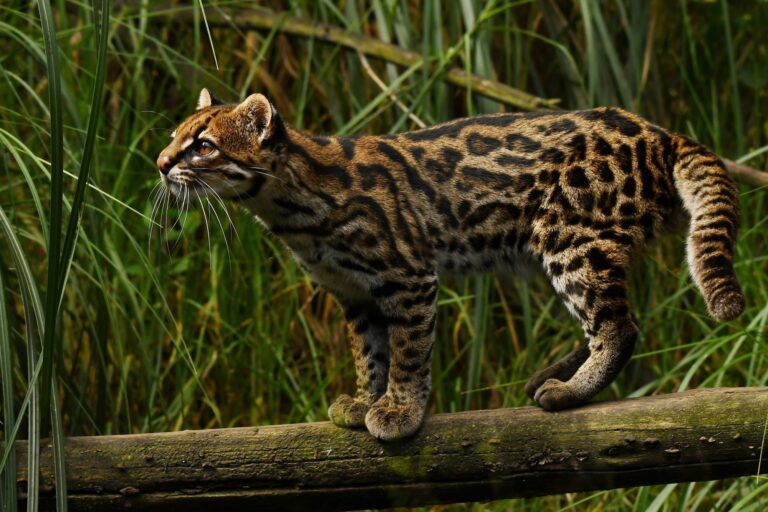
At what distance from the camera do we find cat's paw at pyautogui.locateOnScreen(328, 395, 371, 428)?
361 centimetres

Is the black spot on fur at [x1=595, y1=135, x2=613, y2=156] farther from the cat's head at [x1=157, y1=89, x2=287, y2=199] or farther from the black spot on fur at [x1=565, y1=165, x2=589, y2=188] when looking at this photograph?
the cat's head at [x1=157, y1=89, x2=287, y2=199]

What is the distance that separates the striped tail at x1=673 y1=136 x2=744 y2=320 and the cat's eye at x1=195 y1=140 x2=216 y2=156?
1.52 m

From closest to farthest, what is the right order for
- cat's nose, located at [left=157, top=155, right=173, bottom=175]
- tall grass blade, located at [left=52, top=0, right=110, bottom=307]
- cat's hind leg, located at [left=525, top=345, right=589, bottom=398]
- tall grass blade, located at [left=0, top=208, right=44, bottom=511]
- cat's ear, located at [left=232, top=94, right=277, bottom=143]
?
A: 1. tall grass blade, located at [left=52, top=0, right=110, bottom=307]
2. tall grass blade, located at [left=0, top=208, right=44, bottom=511]
3. cat's nose, located at [left=157, top=155, right=173, bottom=175]
4. cat's ear, located at [left=232, top=94, right=277, bottom=143]
5. cat's hind leg, located at [left=525, top=345, right=589, bottom=398]

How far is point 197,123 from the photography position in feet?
12.1

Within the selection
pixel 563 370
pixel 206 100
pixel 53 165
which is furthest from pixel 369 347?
pixel 53 165

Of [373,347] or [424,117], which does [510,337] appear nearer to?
[424,117]

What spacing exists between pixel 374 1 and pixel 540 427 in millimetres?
2724

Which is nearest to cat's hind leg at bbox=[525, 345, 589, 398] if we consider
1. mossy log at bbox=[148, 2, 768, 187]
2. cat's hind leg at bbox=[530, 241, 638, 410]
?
cat's hind leg at bbox=[530, 241, 638, 410]

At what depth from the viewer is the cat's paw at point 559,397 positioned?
11.4 feet

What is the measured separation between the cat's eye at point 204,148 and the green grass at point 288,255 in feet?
2.40

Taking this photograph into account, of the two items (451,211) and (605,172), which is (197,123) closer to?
(451,211)

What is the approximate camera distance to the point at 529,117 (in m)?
4.14

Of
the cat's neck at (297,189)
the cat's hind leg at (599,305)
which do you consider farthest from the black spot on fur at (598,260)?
the cat's neck at (297,189)

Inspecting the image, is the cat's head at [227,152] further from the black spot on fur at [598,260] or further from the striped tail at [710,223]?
the striped tail at [710,223]
